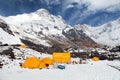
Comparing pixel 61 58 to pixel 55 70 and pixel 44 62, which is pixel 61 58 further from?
pixel 55 70

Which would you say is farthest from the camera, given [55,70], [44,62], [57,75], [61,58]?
[61,58]

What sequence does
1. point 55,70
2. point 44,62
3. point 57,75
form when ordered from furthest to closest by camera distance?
point 44,62
point 55,70
point 57,75

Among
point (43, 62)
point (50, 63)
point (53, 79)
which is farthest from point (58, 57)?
point (53, 79)

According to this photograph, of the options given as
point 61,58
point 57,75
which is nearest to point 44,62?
point 61,58

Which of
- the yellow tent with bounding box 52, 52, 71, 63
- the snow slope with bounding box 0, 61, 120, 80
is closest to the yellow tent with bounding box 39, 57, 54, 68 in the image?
the yellow tent with bounding box 52, 52, 71, 63

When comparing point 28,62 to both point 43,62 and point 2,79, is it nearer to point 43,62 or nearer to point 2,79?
point 43,62

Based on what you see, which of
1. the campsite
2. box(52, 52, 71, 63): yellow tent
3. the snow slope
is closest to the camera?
the snow slope

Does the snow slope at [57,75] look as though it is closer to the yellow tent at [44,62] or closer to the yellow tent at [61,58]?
the yellow tent at [44,62]

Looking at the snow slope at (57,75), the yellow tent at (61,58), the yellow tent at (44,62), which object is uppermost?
the yellow tent at (61,58)

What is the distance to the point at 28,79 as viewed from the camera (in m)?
26.7

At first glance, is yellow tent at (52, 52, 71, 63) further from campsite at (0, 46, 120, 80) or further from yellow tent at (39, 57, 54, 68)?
yellow tent at (39, 57, 54, 68)

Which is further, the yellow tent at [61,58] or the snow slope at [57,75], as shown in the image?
the yellow tent at [61,58]

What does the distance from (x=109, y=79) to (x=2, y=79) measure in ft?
37.8

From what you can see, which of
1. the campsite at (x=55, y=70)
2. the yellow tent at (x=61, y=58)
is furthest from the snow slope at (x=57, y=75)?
the yellow tent at (x=61, y=58)
